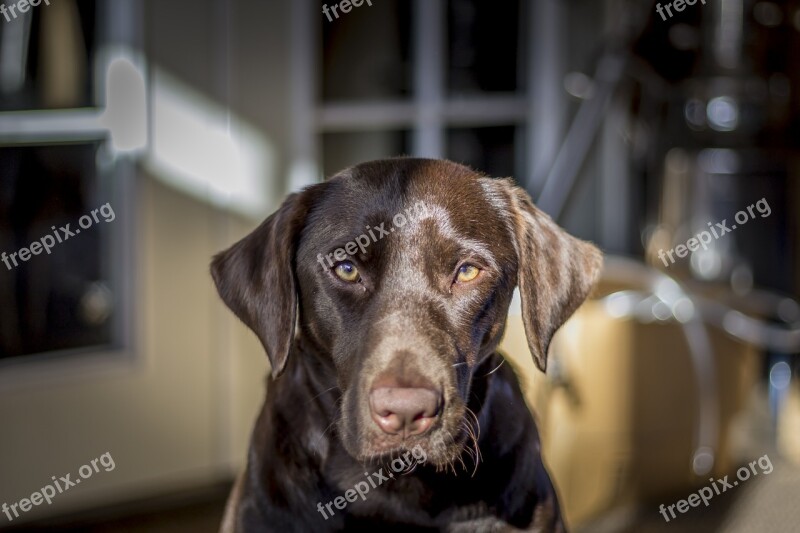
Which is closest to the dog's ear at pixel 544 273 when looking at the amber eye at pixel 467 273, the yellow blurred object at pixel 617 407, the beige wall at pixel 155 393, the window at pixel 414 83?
the amber eye at pixel 467 273

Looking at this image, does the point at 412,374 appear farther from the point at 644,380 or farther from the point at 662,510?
the point at 662,510

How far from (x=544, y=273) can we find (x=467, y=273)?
166 millimetres

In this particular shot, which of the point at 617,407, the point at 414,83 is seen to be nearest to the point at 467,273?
the point at 617,407

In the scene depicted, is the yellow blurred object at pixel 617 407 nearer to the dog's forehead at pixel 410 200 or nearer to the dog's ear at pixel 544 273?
the dog's ear at pixel 544 273

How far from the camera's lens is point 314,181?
3908 mm

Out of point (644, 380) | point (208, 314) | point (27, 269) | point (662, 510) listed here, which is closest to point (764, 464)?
point (662, 510)

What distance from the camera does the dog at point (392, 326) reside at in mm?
1793

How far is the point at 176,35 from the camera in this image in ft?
11.8

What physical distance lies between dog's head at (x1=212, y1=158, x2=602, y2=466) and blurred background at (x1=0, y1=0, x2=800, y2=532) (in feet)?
3.18


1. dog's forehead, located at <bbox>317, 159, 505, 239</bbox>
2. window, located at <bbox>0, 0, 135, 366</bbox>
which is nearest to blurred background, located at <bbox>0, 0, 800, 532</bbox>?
window, located at <bbox>0, 0, 135, 366</bbox>

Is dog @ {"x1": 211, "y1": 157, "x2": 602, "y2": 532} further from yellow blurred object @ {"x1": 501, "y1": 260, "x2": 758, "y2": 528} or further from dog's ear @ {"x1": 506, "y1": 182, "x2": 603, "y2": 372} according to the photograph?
yellow blurred object @ {"x1": 501, "y1": 260, "x2": 758, "y2": 528}

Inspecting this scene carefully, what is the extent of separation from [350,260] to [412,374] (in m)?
0.27

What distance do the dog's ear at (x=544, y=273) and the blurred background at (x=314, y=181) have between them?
3.01 feet

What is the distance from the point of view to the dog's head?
168 cm
